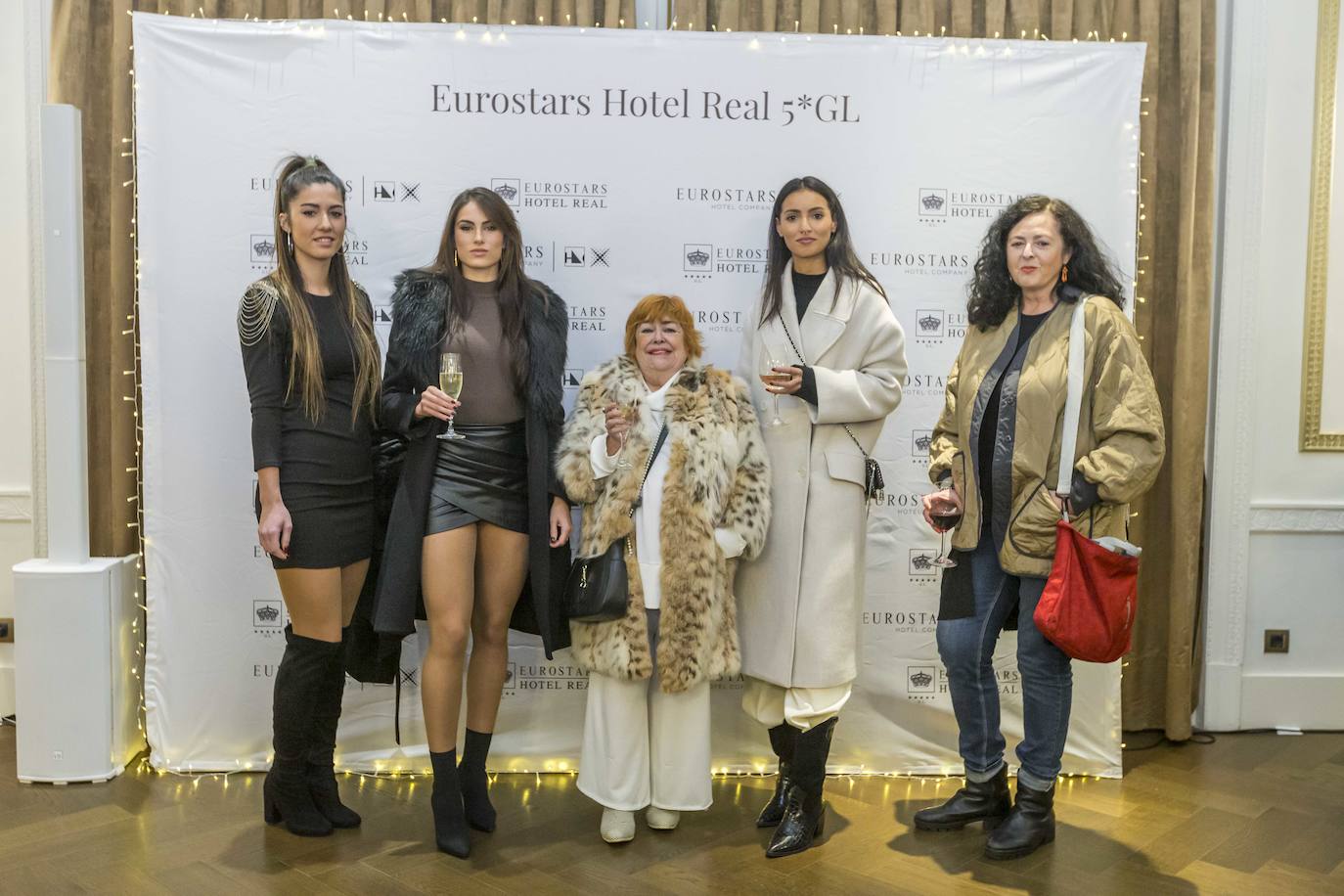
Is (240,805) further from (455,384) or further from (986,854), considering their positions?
(986,854)

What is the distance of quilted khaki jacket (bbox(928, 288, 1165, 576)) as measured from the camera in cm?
269

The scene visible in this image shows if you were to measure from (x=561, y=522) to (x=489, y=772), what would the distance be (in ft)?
3.54

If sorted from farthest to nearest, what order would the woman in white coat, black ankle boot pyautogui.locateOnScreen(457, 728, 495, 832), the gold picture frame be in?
the gold picture frame, black ankle boot pyautogui.locateOnScreen(457, 728, 495, 832), the woman in white coat

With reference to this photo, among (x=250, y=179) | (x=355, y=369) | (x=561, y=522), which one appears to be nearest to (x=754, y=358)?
(x=561, y=522)

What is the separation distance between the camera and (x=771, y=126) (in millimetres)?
3471

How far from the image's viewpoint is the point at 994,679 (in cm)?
306

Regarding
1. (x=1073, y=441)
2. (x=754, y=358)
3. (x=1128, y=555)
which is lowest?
(x=1128, y=555)

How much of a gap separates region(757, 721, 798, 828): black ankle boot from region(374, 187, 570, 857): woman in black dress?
665 millimetres

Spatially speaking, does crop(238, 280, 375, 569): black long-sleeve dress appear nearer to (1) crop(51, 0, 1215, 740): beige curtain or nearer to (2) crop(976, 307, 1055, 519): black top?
(1) crop(51, 0, 1215, 740): beige curtain

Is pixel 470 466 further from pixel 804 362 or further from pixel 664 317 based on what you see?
pixel 804 362

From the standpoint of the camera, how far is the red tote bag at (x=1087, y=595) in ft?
8.76

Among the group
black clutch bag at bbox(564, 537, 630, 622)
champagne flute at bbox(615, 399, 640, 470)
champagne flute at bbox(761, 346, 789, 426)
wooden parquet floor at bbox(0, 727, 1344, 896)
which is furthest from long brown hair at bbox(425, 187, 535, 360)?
wooden parquet floor at bbox(0, 727, 1344, 896)

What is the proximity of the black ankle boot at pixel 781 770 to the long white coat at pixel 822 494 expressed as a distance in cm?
18

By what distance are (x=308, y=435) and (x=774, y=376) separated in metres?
1.24
